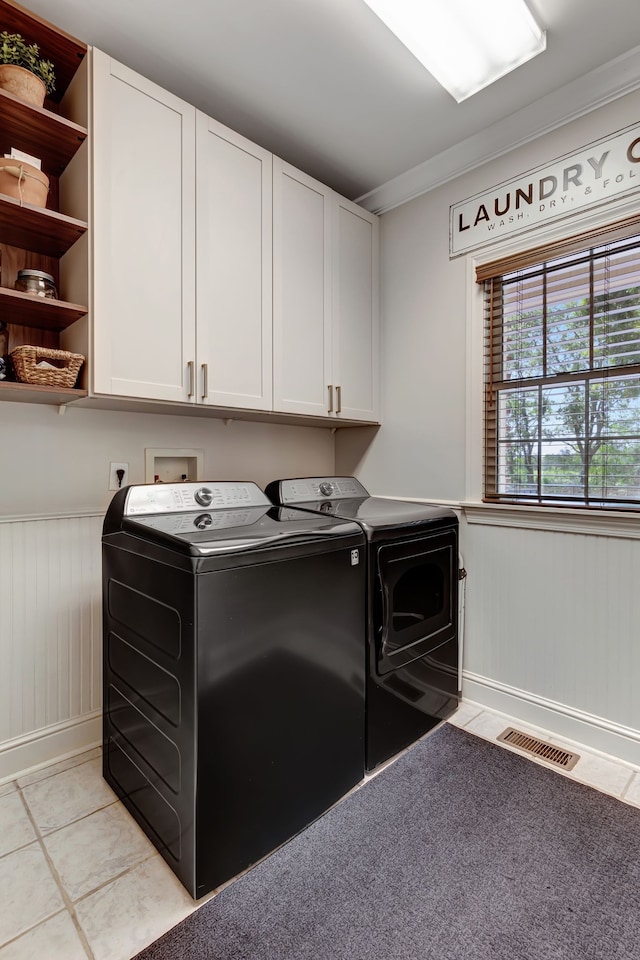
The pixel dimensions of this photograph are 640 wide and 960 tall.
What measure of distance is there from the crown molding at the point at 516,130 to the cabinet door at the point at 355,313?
210mm

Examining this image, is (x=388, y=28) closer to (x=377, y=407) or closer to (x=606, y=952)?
(x=377, y=407)

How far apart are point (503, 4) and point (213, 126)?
1.10 m

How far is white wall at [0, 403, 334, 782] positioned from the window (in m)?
1.67

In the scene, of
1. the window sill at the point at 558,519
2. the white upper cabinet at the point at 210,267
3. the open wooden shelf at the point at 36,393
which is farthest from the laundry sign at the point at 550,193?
the open wooden shelf at the point at 36,393

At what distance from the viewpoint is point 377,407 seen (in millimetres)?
2705

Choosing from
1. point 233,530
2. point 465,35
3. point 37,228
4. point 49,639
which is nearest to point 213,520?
point 233,530

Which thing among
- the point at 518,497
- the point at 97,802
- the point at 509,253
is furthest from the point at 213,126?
the point at 97,802

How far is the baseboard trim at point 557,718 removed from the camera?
1897 mm

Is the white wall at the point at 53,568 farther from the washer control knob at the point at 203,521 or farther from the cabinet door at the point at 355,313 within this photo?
the cabinet door at the point at 355,313

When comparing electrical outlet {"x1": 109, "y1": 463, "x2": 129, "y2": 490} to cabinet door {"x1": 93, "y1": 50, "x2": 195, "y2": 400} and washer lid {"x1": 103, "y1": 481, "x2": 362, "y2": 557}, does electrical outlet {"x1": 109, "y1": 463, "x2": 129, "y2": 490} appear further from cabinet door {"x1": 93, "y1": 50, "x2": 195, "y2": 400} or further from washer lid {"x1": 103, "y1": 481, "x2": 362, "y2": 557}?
cabinet door {"x1": 93, "y1": 50, "x2": 195, "y2": 400}

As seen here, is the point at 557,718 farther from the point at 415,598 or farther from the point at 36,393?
the point at 36,393

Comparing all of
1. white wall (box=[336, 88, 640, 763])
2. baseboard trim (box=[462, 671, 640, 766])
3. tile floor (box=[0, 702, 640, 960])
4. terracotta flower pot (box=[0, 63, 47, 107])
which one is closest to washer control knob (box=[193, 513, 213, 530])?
tile floor (box=[0, 702, 640, 960])

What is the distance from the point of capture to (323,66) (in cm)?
181

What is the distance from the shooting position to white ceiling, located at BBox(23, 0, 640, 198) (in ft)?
5.20
